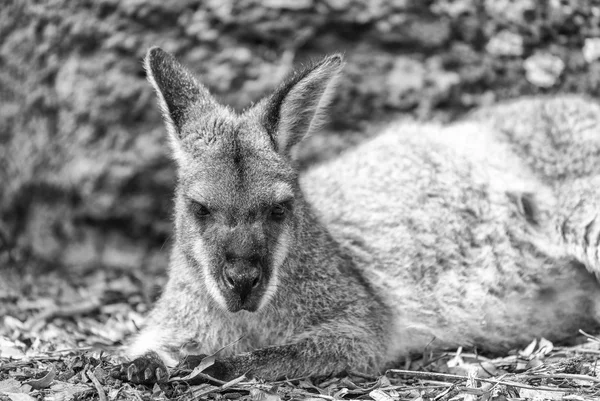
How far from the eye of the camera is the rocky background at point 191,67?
8.42 meters

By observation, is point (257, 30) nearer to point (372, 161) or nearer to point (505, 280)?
point (372, 161)

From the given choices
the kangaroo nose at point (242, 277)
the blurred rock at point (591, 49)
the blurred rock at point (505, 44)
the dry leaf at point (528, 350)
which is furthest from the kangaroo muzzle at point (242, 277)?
the blurred rock at point (591, 49)

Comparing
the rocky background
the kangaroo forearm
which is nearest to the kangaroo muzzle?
the kangaroo forearm

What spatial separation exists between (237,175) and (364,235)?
5.77 feet

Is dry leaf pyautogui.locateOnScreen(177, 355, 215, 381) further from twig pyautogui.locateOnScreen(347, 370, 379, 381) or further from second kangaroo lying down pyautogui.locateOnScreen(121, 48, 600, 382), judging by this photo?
twig pyautogui.locateOnScreen(347, 370, 379, 381)

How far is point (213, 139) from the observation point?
16.6 ft

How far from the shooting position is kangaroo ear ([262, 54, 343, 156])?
202 inches

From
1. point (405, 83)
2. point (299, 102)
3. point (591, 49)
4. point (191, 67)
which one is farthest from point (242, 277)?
point (591, 49)

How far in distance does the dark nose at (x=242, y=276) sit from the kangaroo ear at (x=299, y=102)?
40.8 inches

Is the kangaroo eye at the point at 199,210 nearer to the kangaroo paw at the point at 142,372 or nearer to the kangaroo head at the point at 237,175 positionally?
the kangaroo head at the point at 237,175

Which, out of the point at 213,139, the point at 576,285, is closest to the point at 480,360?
the point at 576,285

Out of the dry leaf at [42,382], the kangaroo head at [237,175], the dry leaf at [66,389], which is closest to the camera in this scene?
the dry leaf at [66,389]

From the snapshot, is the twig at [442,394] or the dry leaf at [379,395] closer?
the twig at [442,394]

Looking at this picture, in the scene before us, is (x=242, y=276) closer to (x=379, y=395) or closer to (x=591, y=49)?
(x=379, y=395)
